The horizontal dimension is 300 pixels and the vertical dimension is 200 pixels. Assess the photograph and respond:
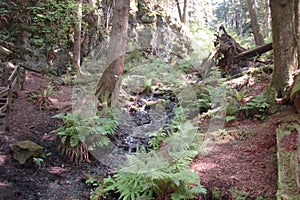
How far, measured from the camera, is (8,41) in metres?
11.2

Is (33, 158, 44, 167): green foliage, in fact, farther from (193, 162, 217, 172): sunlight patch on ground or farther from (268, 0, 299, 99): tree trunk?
(268, 0, 299, 99): tree trunk

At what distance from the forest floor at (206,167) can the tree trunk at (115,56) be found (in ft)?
6.89

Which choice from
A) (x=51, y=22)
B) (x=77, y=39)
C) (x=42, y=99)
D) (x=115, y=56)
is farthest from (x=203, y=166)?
(x=51, y=22)

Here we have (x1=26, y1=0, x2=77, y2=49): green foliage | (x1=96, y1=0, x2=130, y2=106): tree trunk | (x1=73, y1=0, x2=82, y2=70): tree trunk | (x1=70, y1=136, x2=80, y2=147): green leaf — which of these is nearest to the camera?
(x1=70, y1=136, x2=80, y2=147): green leaf

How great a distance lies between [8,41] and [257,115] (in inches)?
402

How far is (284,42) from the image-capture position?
20.4 feet

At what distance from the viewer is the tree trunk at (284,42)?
6.20 m

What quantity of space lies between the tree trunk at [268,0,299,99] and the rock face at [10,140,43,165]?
569 cm

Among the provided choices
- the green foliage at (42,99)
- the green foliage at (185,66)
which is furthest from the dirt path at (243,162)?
the green foliage at (185,66)

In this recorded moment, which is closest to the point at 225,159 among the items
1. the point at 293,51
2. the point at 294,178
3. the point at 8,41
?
the point at 294,178

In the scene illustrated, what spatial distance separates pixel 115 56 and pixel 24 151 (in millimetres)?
4381

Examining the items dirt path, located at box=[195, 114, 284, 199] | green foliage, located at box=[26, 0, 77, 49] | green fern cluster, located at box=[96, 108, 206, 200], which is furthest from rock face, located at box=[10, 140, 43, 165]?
green foliage, located at box=[26, 0, 77, 49]

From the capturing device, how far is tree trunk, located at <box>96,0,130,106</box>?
8602 millimetres

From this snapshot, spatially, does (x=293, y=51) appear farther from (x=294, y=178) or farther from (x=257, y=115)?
(x=294, y=178)
